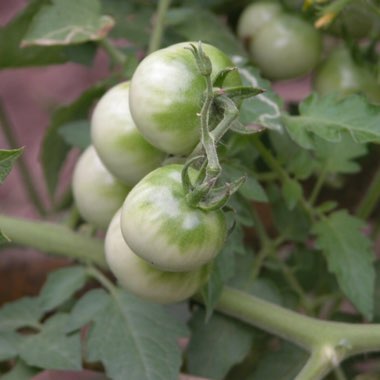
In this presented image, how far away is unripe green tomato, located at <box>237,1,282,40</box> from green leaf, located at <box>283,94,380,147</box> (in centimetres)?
29

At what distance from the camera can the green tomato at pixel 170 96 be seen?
595mm

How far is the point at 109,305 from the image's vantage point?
0.82 m

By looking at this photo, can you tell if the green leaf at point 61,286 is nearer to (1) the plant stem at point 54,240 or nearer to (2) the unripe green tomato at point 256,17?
(1) the plant stem at point 54,240

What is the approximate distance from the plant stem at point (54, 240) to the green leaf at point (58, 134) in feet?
0.58

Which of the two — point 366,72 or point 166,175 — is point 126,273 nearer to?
point 166,175

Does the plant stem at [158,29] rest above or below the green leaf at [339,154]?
above

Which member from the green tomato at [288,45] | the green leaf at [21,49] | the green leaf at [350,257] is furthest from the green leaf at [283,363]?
the green leaf at [21,49]

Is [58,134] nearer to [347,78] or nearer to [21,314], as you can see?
[21,314]

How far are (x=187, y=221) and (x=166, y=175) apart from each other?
0.04 m

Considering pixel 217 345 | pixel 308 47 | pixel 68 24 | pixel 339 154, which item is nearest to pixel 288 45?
pixel 308 47

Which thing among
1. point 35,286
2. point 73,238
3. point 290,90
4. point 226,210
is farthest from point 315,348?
point 290,90

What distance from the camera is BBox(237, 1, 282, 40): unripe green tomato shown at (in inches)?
38.7

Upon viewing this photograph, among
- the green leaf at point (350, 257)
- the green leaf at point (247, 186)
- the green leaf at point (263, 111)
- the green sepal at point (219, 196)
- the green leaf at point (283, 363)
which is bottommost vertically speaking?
the green leaf at point (283, 363)

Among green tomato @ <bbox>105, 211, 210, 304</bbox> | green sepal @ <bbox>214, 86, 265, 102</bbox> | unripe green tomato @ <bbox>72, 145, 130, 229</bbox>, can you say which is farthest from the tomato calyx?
unripe green tomato @ <bbox>72, 145, 130, 229</bbox>
